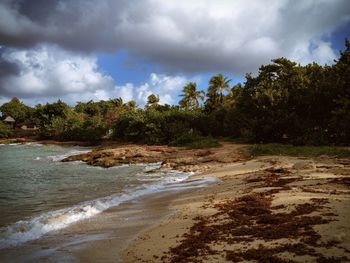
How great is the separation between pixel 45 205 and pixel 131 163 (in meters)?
13.4

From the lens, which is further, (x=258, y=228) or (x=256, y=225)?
(x=256, y=225)

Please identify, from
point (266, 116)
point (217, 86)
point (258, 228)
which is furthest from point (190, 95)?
point (258, 228)

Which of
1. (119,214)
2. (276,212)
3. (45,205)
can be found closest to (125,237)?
(119,214)

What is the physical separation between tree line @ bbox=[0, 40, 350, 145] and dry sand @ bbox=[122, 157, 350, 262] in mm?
11680

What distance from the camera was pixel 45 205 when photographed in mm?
11164

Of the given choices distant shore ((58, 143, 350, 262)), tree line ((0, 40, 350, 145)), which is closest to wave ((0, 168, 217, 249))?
distant shore ((58, 143, 350, 262))

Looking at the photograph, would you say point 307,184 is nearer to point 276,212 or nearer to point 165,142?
point 276,212

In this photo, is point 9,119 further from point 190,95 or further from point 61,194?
Result: point 61,194

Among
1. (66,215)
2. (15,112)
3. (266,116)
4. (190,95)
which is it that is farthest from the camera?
(15,112)

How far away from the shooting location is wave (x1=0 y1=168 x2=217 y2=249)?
25.3ft

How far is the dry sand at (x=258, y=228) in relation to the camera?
5.13m

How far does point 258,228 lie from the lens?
20.9 ft

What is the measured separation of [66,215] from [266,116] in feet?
77.4

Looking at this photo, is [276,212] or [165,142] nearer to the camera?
[276,212]
